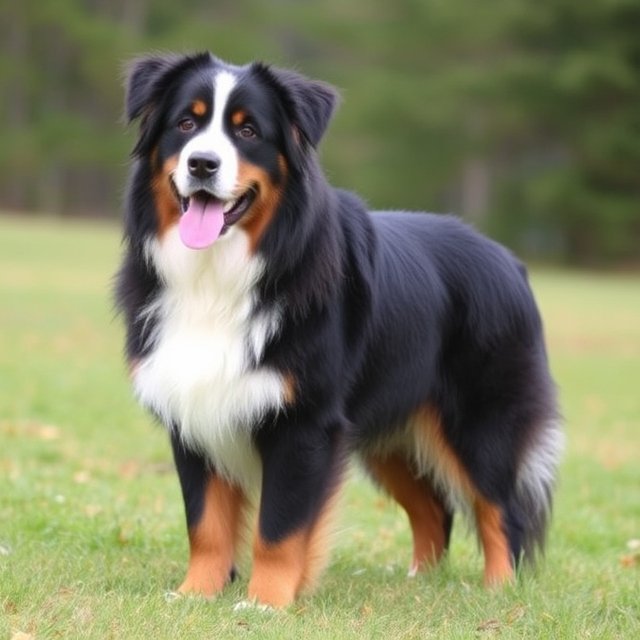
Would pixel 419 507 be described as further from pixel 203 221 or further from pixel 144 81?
pixel 144 81

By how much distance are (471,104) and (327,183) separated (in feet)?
147

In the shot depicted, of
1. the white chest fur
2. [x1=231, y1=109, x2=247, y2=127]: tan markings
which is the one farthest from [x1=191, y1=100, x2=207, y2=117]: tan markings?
the white chest fur

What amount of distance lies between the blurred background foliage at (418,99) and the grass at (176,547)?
28572 millimetres

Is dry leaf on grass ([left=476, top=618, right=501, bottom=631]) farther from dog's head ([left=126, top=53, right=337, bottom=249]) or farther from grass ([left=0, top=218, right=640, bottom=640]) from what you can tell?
dog's head ([left=126, top=53, right=337, bottom=249])

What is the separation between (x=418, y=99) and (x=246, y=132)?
46.3 metres

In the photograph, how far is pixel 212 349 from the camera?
5.35m

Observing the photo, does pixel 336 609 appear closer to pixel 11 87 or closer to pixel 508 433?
pixel 508 433

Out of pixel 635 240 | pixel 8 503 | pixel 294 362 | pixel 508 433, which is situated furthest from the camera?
pixel 635 240

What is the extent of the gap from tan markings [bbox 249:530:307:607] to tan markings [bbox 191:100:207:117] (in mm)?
1907

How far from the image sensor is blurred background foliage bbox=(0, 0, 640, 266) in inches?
1848

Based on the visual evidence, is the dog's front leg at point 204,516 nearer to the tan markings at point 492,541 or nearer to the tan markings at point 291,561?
the tan markings at point 291,561

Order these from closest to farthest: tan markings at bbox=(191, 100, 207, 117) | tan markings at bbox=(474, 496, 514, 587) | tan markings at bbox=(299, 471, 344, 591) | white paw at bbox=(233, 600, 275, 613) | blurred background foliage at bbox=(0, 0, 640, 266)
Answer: white paw at bbox=(233, 600, 275, 613) < tan markings at bbox=(191, 100, 207, 117) < tan markings at bbox=(299, 471, 344, 591) < tan markings at bbox=(474, 496, 514, 587) < blurred background foliage at bbox=(0, 0, 640, 266)

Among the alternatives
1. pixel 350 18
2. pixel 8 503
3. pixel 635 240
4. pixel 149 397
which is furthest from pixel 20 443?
pixel 350 18

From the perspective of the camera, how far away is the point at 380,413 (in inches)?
233
